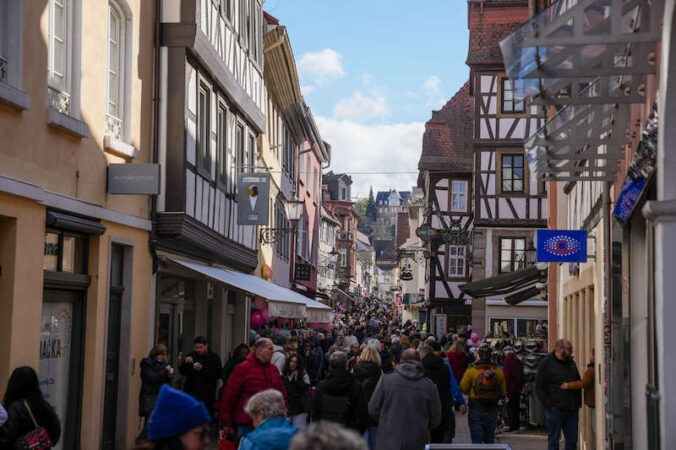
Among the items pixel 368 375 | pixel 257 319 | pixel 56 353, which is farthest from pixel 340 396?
pixel 257 319

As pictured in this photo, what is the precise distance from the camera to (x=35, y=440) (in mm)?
7898

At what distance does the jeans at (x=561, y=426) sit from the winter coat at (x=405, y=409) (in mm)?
3509

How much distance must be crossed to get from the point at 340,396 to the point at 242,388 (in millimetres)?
1079

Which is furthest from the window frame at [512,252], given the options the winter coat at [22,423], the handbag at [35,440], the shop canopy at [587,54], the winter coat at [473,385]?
the handbag at [35,440]

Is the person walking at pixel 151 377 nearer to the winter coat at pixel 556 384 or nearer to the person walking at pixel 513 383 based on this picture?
the winter coat at pixel 556 384

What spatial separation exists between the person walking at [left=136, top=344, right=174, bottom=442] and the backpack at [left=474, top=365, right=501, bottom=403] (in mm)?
3973

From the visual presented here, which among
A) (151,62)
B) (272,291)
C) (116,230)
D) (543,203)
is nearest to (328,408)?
(116,230)

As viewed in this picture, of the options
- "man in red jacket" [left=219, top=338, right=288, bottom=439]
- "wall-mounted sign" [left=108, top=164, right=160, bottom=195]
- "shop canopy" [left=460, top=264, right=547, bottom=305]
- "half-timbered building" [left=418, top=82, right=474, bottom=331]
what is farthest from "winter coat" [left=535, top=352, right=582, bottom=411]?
"half-timbered building" [left=418, top=82, right=474, bottom=331]

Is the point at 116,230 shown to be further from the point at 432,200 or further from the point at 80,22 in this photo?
the point at 432,200

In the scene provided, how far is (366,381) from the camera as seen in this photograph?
12883 mm

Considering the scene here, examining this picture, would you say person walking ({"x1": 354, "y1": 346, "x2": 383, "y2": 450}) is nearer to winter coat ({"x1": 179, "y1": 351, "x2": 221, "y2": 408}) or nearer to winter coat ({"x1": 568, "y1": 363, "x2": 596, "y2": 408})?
winter coat ({"x1": 568, "y1": 363, "x2": 596, "y2": 408})

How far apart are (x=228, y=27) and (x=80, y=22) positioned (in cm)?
737

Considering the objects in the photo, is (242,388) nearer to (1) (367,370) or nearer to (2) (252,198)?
(1) (367,370)

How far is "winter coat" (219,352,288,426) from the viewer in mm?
11305
